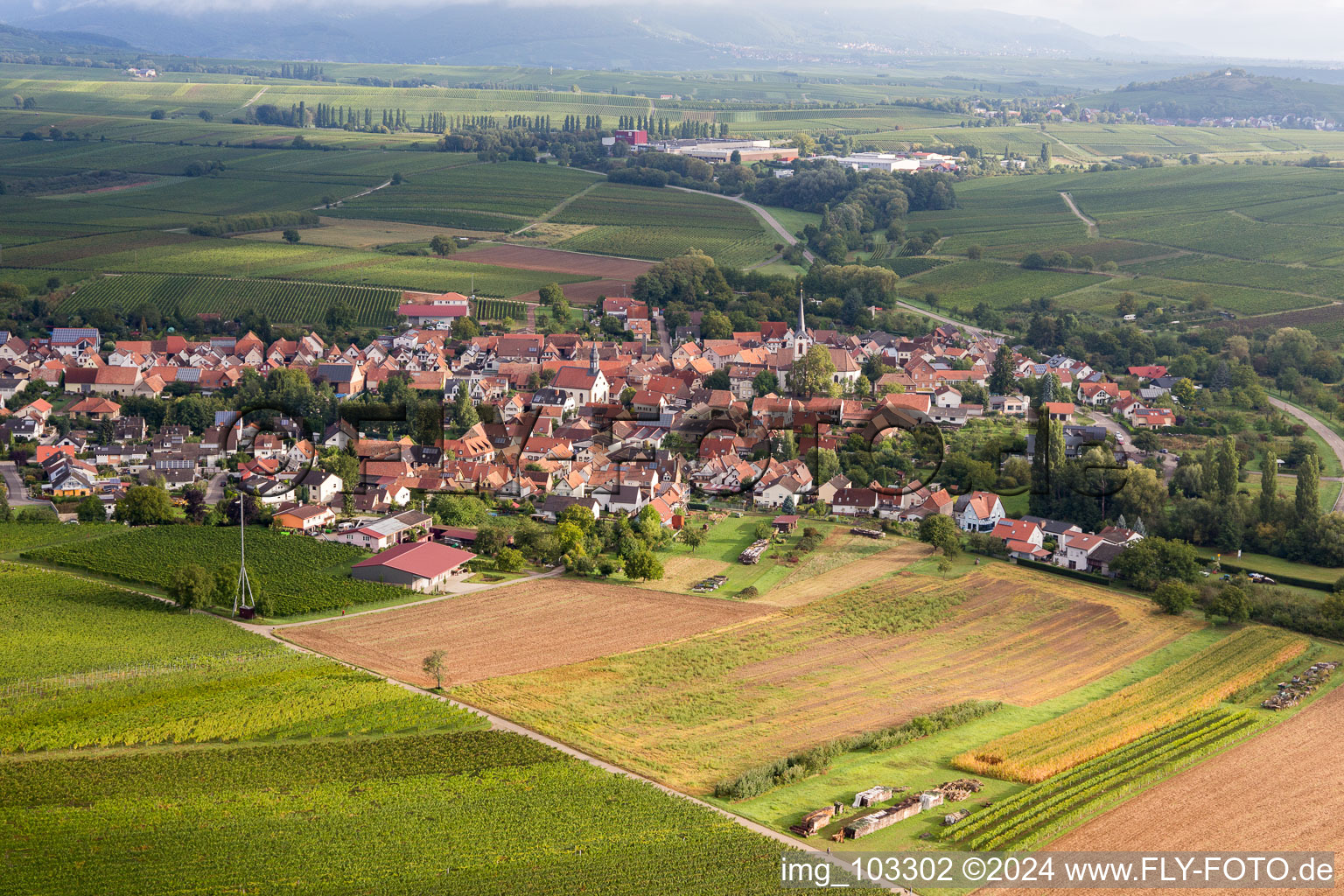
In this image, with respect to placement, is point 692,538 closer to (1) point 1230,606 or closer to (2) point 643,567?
(2) point 643,567

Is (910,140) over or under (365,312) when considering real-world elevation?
over

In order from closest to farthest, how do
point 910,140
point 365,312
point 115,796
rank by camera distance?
point 115,796 → point 365,312 → point 910,140

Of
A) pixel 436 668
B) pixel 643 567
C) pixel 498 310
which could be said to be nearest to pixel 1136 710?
pixel 643 567

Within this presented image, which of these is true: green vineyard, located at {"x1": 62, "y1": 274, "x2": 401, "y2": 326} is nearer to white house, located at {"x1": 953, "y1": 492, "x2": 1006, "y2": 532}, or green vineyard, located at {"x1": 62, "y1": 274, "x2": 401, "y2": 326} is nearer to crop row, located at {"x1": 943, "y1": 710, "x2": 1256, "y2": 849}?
white house, located at {"x1": 953, "y1": 492, "x2": 1006, "y2": 532}

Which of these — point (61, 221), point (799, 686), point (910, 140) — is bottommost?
point (799, 686)

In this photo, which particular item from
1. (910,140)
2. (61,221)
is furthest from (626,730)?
(910,140)

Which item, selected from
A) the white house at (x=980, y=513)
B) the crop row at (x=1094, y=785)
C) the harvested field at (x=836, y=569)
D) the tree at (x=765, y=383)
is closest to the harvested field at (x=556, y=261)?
the tree at (x=765, y=383)

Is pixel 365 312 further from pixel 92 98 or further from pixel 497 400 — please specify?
pixel 92 98
